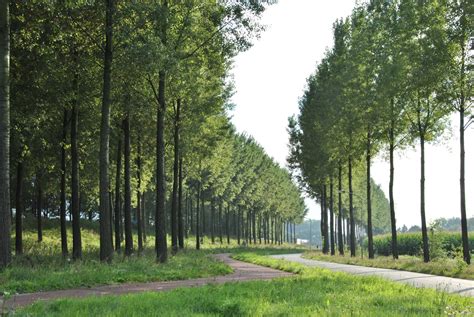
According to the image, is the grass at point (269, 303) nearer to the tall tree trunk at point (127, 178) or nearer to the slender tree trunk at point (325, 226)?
the tall tree trunk at point (127, 178)

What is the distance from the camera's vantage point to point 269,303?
892 centimetres

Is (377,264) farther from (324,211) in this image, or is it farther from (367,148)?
(324,211)

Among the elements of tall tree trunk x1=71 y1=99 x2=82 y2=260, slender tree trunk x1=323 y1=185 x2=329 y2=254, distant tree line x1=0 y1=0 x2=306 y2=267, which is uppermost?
distant tree line x1=0 y1=0 x2=306 y2=267

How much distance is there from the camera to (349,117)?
33188 mm

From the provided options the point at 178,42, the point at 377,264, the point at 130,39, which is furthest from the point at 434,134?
the point at 130,39

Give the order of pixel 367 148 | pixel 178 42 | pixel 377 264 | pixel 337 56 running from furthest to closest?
pixel 337 56, pixel 367 148, pixel 377 264, pixel 178 42

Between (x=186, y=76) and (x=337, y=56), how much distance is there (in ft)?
65.2

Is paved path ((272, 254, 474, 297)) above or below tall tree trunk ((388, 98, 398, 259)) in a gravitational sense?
below

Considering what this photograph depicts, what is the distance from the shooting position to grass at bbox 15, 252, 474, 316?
771 centimetres

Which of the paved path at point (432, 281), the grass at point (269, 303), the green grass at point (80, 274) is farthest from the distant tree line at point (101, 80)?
the paved path at point (432, 281)

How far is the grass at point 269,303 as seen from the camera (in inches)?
304

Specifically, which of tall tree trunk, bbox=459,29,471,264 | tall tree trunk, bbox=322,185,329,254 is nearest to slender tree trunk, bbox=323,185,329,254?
tall tree trunk, bbox=322,185,329,254

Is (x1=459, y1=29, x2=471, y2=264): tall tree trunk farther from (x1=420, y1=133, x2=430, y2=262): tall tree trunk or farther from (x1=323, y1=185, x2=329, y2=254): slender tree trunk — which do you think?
(x1=323, y1=185, x2=329, y2=254): slender tree trunk

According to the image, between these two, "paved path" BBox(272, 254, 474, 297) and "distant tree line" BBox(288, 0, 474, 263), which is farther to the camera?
"distant tree line" BBox(288, 0, 474, 263)
